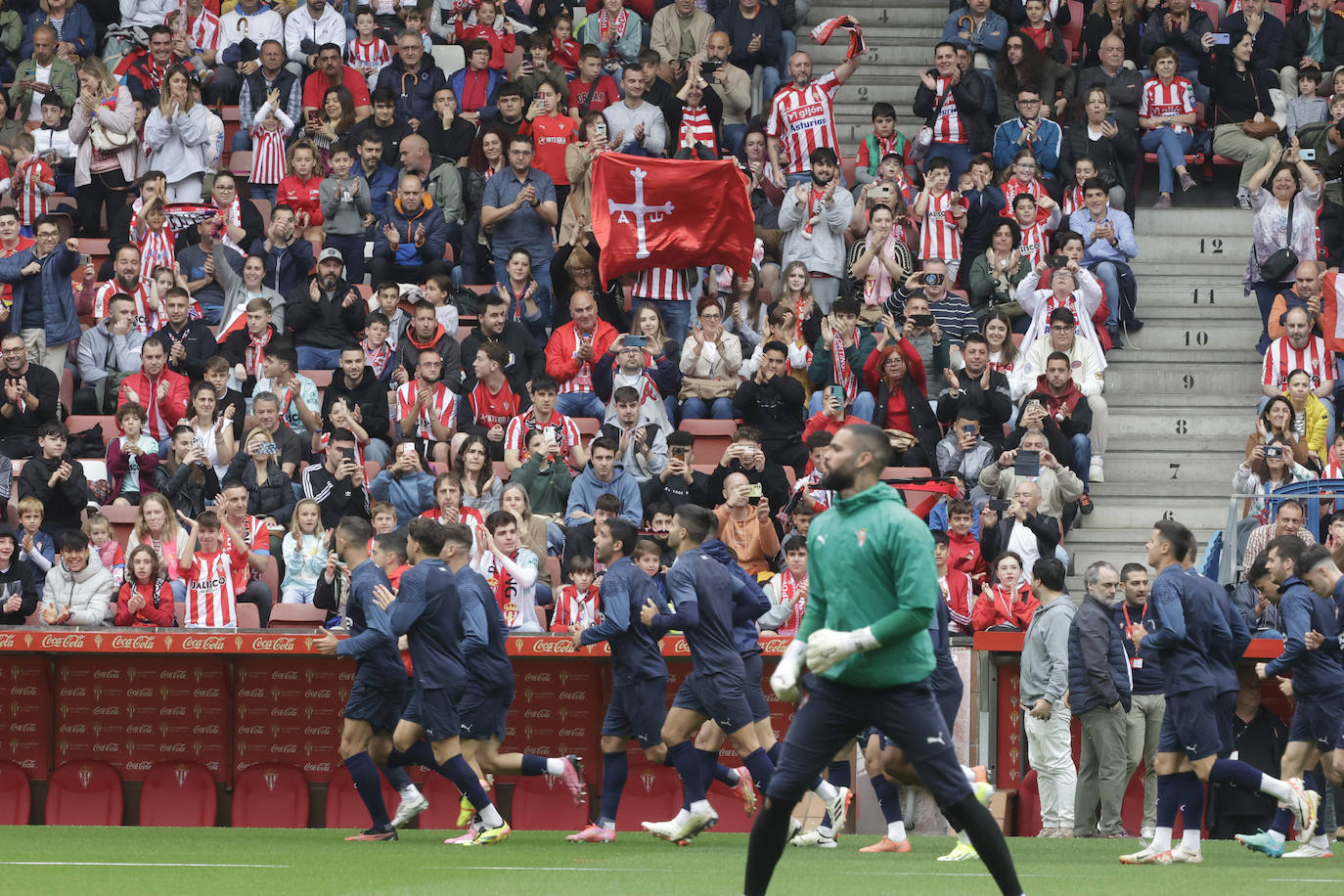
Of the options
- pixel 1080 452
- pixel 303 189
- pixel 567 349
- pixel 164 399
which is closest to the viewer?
pixel 1080 452

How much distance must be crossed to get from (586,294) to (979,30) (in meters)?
6.42

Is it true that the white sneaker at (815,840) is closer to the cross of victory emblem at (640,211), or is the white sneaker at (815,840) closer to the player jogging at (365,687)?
the player jogging at (365,687)

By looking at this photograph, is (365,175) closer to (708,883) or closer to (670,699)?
(670,699)

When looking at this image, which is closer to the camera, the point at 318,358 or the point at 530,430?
the point at 530,430

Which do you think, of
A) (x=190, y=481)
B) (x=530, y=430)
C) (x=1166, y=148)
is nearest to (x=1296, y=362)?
(x=1166, y=148)

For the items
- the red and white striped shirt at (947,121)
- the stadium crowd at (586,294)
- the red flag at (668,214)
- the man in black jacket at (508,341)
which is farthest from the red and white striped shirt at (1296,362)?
the man in black jacket at (508,341)

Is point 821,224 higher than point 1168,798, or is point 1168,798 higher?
point 821,224

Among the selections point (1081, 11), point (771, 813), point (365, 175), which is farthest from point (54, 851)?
point (1081, 11)

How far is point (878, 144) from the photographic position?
20.9 metres

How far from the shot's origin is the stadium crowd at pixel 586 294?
51.5 feet

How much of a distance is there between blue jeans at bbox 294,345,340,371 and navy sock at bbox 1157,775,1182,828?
400 inches

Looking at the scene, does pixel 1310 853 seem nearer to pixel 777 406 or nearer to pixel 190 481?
pixel 777 406

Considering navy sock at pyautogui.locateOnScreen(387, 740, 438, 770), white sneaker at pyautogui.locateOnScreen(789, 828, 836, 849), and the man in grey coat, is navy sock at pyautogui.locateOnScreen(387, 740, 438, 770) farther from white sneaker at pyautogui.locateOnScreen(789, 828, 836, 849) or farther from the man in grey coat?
the man in grey coat

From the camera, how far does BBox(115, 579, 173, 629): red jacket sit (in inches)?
591
